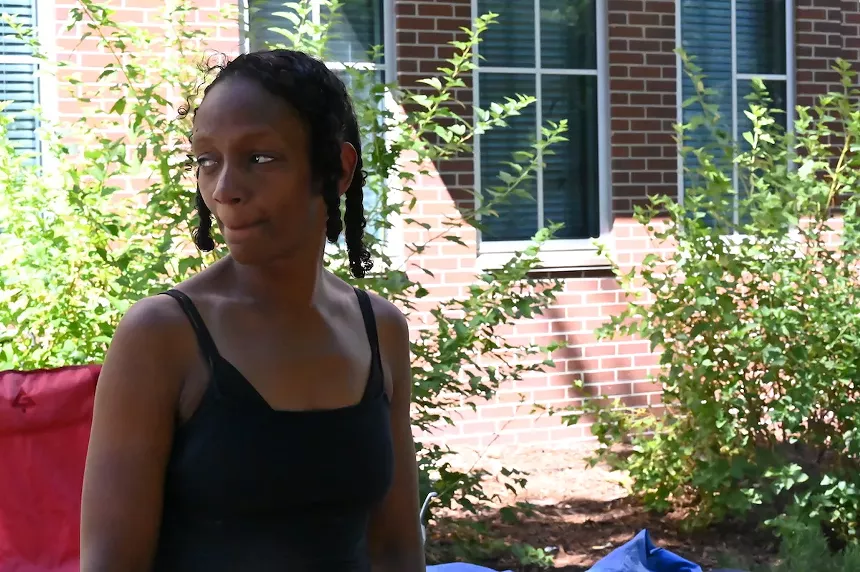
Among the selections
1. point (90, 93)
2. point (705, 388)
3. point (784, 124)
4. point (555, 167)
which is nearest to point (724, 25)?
point (784, 124)

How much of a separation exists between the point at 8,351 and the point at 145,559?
3010mm

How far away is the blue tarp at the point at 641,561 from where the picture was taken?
13.9 feet

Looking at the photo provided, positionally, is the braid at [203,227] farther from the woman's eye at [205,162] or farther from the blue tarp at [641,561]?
the blue tarp at [641,561]

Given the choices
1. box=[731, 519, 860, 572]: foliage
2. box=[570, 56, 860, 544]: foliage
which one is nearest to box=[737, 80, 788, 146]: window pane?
box=[570, 56, 860, 544]: foliage

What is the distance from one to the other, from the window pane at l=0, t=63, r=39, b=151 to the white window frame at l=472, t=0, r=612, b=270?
103 inches

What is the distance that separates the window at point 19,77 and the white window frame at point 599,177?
2.61 metres

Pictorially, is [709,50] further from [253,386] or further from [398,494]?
[253,386]

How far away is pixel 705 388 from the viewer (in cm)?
541

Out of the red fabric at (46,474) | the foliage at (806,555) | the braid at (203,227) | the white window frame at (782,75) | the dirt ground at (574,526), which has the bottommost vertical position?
the dirt ground at (574,526)

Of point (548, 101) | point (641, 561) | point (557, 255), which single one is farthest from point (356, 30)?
point (641, 561)

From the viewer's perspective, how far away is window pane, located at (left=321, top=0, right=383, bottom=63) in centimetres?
691

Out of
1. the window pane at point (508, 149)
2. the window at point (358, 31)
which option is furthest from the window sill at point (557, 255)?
the window at point (358, 31)

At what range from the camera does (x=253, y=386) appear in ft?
4.70

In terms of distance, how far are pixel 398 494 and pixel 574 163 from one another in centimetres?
625
